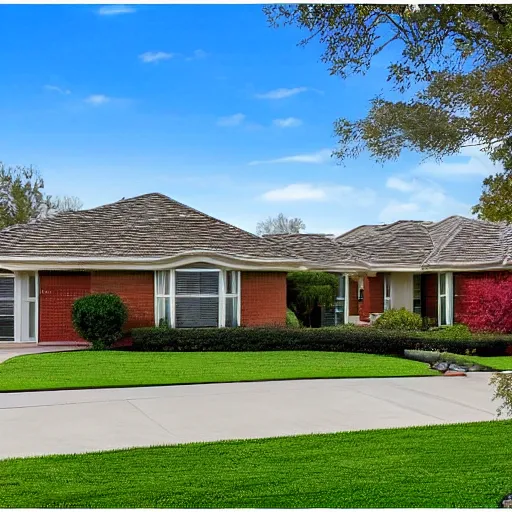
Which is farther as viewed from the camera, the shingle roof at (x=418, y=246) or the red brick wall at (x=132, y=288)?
the shingle roof at (x=418, y=246)

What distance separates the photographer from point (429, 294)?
22969 mm

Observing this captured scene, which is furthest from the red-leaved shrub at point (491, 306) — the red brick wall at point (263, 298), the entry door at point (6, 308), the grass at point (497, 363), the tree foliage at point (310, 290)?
the entry door at point (6, 308)

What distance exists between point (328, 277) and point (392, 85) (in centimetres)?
1380

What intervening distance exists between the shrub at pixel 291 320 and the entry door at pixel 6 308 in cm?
777

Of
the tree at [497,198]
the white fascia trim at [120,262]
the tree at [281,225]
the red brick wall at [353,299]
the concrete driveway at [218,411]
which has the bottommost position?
the concrete driveway at [218,411]

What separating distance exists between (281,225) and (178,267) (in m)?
20.0

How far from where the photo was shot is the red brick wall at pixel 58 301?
18.2 m

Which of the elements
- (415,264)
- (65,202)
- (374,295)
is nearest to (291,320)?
(374,295)

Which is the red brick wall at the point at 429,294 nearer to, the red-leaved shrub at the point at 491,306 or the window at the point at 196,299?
the red-leaved shrub at the point at 491,306

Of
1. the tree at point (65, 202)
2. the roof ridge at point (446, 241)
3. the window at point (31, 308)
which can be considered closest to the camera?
the window at point (31, 308)

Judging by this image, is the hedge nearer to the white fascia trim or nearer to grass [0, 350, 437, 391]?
grass [0, 350, 437, 391]

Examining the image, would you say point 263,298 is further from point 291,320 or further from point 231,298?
point 291,320

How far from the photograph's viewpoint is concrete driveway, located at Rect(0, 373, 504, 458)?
23.7 ft

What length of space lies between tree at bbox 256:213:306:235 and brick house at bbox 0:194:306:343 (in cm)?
1719
